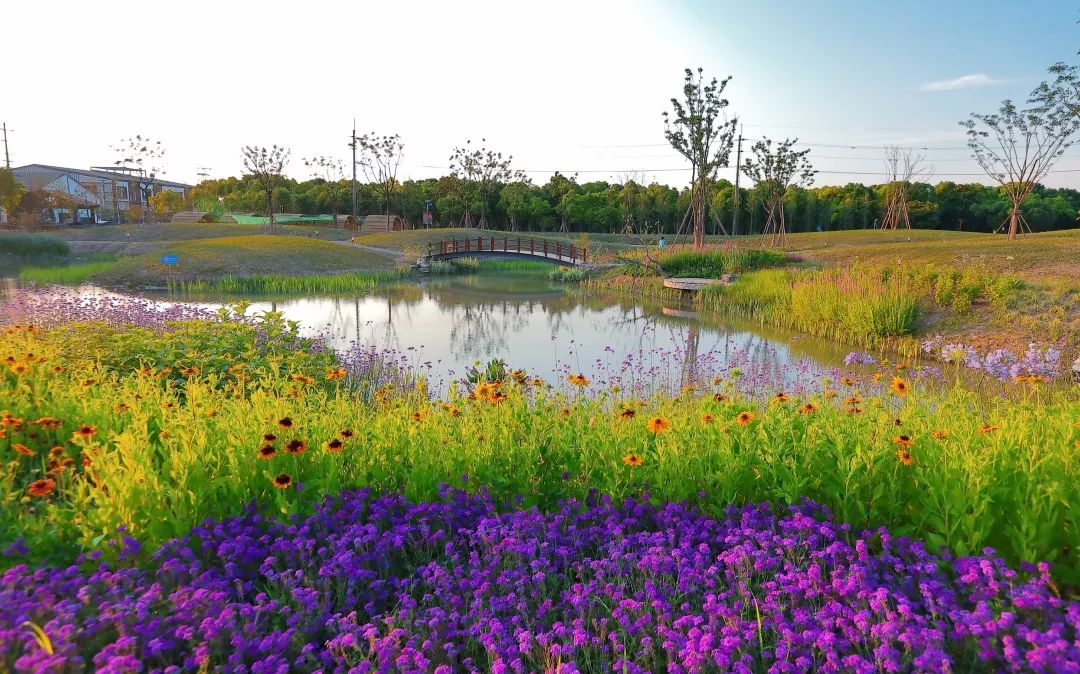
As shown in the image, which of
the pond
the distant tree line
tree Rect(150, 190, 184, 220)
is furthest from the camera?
tree Rect(150, 190, 184, 220)

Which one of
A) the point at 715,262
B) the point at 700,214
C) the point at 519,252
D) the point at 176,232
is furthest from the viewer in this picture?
the point at 176,232

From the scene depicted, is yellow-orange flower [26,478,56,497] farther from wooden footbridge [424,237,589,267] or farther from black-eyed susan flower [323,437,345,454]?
wooden footbridge [424,237,589,267]

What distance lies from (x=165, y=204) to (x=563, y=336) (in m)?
54.7

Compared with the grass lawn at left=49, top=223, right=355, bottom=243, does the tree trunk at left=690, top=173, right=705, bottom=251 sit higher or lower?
higher

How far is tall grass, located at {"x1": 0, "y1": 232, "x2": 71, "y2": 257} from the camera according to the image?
26.6 metres

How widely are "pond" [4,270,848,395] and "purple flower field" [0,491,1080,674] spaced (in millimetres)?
2181

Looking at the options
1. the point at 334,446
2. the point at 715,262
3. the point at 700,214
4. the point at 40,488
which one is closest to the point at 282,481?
the point at 334,446

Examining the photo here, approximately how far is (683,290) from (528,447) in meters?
15.3

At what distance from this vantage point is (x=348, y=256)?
26.4 metres

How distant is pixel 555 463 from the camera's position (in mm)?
3420

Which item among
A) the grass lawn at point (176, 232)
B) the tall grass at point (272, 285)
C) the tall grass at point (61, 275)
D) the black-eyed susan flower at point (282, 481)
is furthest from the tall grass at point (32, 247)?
the black-eyed susan flower at point (282, 481)

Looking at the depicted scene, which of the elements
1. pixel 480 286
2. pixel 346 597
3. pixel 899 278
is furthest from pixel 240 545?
pixel 480 286

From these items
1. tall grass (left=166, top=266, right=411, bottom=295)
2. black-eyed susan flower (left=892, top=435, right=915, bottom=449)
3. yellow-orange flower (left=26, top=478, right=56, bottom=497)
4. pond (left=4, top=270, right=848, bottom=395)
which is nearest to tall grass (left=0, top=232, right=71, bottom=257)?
tall grass (left=166, top=266, right=411, bottom=295)

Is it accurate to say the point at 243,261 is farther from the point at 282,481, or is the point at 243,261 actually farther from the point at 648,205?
the point at 648,205
